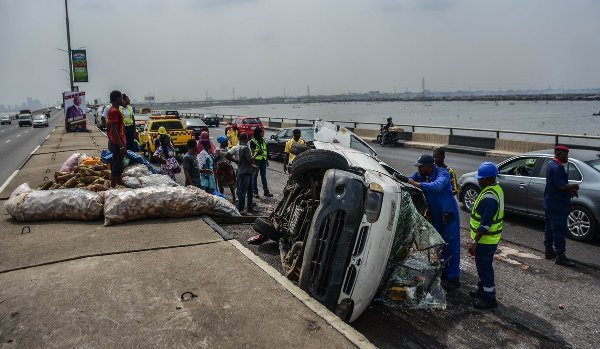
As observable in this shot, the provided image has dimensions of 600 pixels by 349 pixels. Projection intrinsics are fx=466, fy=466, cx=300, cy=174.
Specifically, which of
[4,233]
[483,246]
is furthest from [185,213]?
→ [483,246]

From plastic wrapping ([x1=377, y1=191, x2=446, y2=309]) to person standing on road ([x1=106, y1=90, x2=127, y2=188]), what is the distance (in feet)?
19.9

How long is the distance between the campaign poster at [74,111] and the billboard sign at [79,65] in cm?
711

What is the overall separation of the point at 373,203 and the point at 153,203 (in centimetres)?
402

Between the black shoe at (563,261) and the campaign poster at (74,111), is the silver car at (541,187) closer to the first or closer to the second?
the black shoe at (563,261)

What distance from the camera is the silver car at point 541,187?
25.1 feet

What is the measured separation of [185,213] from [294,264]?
2.87 metres

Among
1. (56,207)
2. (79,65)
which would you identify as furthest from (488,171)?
(79,65)

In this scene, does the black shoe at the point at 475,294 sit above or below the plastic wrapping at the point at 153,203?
below

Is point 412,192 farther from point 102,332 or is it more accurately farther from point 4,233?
point 4,233

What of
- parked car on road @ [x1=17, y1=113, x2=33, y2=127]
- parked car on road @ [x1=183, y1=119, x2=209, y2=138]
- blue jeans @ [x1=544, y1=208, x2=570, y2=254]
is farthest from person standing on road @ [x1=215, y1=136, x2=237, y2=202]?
parked car on road @ [x1=17, y1=113, x2=33, y2=127]

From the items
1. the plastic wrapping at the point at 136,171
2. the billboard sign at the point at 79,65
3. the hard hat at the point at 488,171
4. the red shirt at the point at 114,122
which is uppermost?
the billboard sign at the point at 79,65

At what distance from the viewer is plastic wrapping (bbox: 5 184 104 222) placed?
7199 mm

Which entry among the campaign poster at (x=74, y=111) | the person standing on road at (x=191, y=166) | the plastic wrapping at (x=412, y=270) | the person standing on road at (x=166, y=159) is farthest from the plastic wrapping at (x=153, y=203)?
the campaign poster at (x=74, y=111)

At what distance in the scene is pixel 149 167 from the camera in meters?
10.4
